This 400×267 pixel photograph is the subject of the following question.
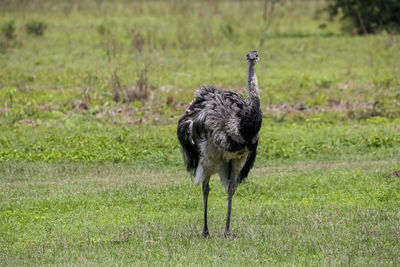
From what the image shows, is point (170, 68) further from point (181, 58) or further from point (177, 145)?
point (177, 145)

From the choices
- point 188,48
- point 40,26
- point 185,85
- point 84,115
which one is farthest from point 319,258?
point 40,26

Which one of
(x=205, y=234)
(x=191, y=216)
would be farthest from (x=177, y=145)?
(x=205, y=234)

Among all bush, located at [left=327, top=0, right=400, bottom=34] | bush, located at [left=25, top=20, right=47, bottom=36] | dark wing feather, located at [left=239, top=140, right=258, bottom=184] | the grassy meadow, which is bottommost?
the grassy meadow

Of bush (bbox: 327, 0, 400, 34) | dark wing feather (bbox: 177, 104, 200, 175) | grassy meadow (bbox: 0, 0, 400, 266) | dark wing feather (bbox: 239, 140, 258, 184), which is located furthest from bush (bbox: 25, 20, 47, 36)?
dark wing feather (bbox: 239, 140, 258, 184)

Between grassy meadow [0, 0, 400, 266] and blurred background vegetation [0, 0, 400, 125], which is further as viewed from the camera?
blurred background vegetation [0, 0, 400, 125]

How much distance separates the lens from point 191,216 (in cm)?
990

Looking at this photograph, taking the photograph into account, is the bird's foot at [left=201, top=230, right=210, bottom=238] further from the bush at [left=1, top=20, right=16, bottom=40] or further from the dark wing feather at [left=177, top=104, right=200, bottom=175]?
the bush at [left=1, top=20, right=16, bottom=40]

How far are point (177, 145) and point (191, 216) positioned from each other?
4.50 m

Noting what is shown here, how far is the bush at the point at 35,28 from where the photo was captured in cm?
2530

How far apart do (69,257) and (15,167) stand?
5.40 m

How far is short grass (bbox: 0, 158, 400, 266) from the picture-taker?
7.79 m

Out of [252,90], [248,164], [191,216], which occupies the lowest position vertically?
[191,216]

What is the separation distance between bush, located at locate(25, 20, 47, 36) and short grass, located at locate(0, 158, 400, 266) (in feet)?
43.7

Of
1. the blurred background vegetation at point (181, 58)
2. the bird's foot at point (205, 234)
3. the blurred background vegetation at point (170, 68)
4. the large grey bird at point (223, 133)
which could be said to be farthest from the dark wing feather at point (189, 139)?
the blurred background vegetation at point (181, 58)
